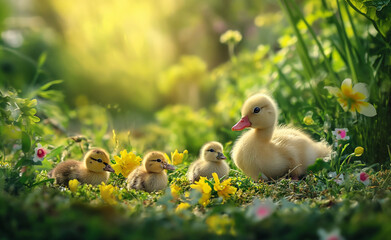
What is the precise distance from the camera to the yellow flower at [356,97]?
284 centimetres

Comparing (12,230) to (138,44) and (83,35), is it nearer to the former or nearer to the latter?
(138,44)

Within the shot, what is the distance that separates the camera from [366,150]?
3.14 m

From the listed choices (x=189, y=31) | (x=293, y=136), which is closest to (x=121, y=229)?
(x=293, y=136)

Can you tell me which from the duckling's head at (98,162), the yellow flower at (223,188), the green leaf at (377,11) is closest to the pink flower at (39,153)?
the duckling's head at (98,162)

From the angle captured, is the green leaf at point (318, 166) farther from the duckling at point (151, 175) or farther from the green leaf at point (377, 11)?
the green leaf at point (377, 11)

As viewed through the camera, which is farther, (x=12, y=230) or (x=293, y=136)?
(x=293, y=136)

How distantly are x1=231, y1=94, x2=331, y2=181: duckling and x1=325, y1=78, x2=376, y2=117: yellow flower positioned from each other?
377mm

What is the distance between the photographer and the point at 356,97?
2859 mm

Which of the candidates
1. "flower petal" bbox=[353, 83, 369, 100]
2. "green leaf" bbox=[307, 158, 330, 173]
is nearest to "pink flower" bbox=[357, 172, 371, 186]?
"green leaf" bbox=[307, 158, 330, 173]

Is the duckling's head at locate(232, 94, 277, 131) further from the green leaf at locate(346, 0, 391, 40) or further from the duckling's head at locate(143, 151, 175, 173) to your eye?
the green leaf at locate(346, 0, 391, 40)

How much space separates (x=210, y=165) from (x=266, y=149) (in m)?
0.38

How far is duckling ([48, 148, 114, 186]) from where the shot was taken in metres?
2.77

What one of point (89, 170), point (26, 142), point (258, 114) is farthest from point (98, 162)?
point (258, 114)

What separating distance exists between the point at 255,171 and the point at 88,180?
1068 mm
